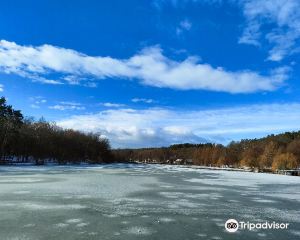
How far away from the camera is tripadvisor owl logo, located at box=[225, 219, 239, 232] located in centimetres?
991

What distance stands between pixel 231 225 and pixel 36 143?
236 ft

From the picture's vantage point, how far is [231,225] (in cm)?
1046

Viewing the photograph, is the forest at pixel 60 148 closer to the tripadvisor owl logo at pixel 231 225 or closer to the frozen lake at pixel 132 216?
the frozen lake at pixel 132 216

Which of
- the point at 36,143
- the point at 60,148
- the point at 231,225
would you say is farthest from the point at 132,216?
the point at 60,148

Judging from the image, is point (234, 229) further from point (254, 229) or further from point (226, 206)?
point (226, 206)

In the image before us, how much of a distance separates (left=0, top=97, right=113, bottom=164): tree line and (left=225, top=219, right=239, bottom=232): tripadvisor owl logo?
5892 centimetres

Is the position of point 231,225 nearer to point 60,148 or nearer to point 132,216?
point 132,216

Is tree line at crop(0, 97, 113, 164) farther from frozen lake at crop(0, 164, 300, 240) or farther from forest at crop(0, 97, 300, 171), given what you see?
frozen lake at crop(0, 164, 300, 240)

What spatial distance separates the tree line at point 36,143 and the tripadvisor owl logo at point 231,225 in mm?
58925

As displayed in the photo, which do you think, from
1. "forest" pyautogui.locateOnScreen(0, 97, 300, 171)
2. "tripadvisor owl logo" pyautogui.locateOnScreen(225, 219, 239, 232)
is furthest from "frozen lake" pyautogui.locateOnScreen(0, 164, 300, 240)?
"forest" pyautogui.locateOnScreen(0, 97, 300, 171)

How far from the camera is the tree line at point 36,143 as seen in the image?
6788 centimetres

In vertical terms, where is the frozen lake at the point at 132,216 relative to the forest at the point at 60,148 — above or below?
below

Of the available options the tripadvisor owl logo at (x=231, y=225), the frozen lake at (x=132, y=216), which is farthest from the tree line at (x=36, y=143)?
the tripadvisor owl logo at (x=231, y=225)

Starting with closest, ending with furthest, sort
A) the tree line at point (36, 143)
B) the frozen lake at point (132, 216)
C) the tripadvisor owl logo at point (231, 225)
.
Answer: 1. the frozen lake at point (132, 216)
2. the tripadvisor owl logo at point (231, 225)
3. the tree line at point (36, 143)
